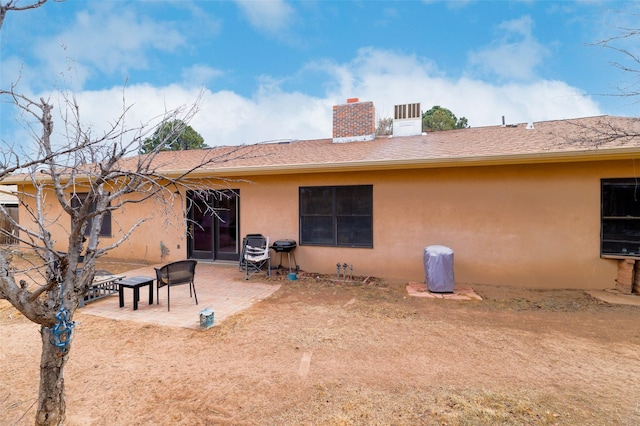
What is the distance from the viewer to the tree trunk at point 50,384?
2012 millimetres

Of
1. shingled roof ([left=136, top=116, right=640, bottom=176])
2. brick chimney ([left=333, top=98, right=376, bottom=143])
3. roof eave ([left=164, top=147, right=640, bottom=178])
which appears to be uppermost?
brick chimney ([left=333, top=98, right=376, bottom=143])

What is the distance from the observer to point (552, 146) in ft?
19.2

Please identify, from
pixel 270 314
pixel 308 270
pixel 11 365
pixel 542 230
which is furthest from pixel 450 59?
pixel 11 365

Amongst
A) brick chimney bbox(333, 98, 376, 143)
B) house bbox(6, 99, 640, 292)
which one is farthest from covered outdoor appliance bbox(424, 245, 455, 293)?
brick chimney bbox(333, 98, 376, 143)

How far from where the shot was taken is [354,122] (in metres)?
9.89

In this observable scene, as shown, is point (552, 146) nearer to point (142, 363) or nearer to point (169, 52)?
point (142, 363)

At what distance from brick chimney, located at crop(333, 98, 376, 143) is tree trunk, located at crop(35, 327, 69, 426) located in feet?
28.9

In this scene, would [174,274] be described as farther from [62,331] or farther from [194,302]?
[62,331]

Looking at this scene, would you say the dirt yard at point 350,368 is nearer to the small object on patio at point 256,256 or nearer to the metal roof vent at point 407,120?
the small object on patio at point 256,256

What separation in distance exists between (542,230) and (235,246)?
7212mm

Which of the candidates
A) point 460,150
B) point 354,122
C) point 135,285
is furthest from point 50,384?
point 354,122

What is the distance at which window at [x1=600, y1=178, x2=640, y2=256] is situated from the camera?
19.1 feet

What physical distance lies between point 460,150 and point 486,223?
163cm

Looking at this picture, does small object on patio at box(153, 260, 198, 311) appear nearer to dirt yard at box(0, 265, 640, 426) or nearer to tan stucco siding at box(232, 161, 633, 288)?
dirt yard at box(0, 265, 640, 426)
